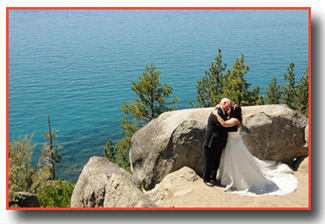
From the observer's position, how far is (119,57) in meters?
85.9

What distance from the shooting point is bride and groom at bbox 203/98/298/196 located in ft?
32.5

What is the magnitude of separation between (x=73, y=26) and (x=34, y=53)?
11540 millimetres

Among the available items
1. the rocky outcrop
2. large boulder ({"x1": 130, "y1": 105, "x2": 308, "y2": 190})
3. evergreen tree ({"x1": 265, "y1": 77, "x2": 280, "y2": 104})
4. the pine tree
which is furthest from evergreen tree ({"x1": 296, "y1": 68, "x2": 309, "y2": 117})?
the rocky outcrop

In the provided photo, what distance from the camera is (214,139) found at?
1000 centimetres

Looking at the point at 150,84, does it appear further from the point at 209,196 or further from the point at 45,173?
the point at 209,196

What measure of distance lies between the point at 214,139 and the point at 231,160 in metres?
0.79

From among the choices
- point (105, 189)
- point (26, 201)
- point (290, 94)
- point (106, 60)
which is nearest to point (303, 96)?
point (290, 94)

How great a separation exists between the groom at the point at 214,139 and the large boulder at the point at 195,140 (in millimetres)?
934

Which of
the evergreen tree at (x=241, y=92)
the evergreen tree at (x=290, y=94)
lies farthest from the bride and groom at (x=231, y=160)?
the evergreen tree at (x=290, y=94)

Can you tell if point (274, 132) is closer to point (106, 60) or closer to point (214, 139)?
point (214, 139)

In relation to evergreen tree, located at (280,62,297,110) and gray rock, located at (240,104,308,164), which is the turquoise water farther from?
gray rock, located at (240,104,308,164)

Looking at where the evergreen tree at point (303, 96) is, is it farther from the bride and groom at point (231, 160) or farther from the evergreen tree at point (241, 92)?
the bride and groom at point (231, 160)

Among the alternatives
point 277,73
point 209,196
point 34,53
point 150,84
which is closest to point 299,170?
point 209,196

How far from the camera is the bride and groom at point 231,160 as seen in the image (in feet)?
32.5
